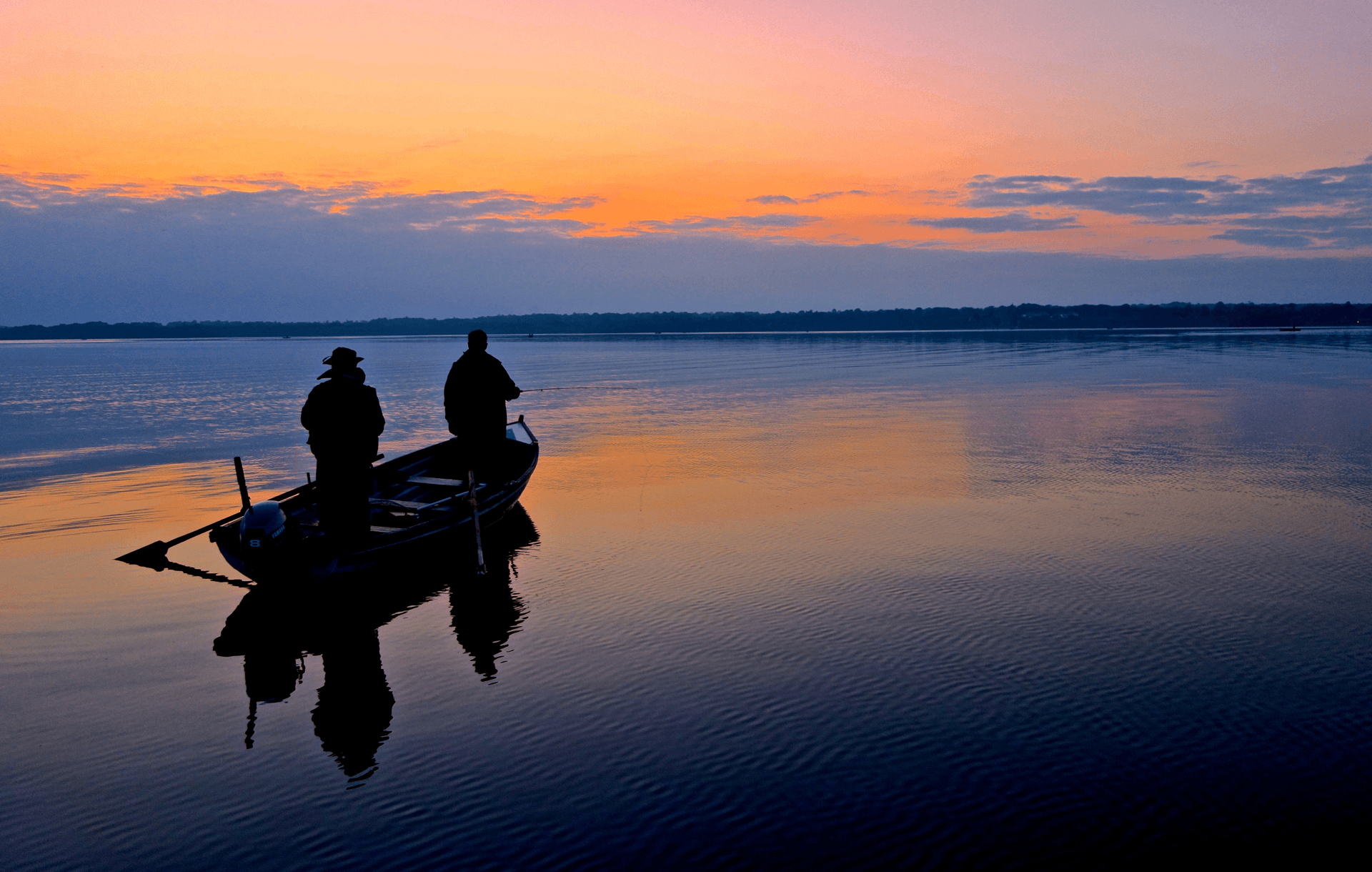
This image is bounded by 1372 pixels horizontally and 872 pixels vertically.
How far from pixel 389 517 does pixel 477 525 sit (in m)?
1.63

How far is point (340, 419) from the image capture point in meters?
10.1

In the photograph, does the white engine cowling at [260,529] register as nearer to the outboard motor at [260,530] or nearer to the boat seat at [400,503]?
the outboard motor at [260,530]

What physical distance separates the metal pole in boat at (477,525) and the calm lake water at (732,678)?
0.80ft

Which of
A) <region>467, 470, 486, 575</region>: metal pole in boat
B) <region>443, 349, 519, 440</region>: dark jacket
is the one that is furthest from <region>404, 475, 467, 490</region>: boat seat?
<region>467, 470, 486, 575</region>: metal pole in boat

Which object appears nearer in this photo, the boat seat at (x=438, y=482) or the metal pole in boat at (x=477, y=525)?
the metal pole in boat at (x=477, y=525)

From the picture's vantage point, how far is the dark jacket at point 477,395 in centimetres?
1364

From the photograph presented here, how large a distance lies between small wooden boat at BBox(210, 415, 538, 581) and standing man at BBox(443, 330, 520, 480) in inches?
21.3

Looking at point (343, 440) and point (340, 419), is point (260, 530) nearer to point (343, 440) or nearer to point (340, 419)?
point (343, 440)

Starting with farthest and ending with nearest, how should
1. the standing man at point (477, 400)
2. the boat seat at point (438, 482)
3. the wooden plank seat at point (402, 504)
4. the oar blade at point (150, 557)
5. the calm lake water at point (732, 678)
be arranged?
the boat seat at point (438, 482), the standing man at point (477, 400), the wooden plank seat at point (402, 504), the oar blade at point (150, 557), the calm lake water at point (732, 678)

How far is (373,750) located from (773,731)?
293 cm

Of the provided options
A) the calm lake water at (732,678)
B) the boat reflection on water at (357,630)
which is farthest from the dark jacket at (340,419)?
the calm lake water at (732,678)

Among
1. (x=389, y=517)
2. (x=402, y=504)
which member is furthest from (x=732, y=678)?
(x=389, y=517)

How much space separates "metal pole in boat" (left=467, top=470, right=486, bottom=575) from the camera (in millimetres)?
11244

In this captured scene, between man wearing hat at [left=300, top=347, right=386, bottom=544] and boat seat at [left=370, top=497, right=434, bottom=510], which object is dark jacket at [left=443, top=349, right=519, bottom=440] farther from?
man wearing hat at [left=300, top=347, right=386, bottom=544]
